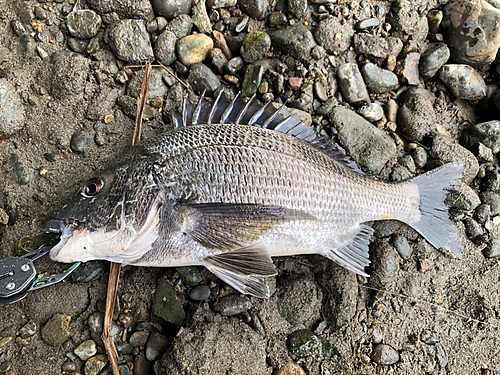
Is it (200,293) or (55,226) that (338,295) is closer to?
(200,293)

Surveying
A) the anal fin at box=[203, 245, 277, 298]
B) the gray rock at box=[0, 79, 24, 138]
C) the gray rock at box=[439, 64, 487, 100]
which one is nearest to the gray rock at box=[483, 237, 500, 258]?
the gray rock at box=[439, 64, 487, 100]

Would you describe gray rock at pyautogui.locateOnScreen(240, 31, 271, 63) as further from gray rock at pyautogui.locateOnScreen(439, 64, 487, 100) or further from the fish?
gray rock at pyautogui.locateOnScreen(439, 64, 487, 100)

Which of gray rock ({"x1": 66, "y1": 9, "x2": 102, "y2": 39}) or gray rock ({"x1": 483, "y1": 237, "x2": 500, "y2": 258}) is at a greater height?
gray rock ({"x1": 483, "y1": 237, "x2": 500, "y2": 258})

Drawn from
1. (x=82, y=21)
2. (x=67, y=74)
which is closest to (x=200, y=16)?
(x=82, y=21)

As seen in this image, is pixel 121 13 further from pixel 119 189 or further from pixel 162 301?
pixel 162 301

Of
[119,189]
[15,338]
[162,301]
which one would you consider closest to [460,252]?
[162,301]

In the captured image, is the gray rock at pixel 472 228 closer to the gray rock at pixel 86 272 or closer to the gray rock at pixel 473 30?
the gray rock at pixel 473 30

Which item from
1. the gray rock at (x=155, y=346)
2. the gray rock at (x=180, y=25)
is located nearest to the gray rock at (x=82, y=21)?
the gray rock at (x=180, y=25)

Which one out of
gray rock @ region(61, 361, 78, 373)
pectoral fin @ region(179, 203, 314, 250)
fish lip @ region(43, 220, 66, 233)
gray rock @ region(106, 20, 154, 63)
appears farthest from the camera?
gray rock @ region(106, 20, 154, 63)
